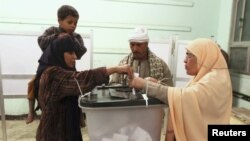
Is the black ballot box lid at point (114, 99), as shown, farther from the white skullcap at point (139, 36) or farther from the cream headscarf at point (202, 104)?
the white skullcap at point (139, 36)

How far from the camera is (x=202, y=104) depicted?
1.08m

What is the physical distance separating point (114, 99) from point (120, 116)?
7 cm

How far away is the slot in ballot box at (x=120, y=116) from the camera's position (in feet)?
2.96

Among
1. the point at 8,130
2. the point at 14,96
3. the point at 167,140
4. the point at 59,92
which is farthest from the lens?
the point at 8,130

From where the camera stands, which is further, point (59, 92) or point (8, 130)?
point (8, 130)

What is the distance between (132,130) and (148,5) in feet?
8.64

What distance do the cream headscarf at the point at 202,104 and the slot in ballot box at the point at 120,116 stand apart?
13 cm

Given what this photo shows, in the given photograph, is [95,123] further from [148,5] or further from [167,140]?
[148,5]

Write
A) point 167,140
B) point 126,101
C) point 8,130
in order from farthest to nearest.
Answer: point 8,130 < point 167,140 < point 126,101

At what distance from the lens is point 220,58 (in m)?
1.22

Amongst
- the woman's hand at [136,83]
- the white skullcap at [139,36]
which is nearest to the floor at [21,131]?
the white skullcap at [139,36]

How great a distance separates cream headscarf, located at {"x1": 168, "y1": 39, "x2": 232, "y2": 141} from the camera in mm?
1067

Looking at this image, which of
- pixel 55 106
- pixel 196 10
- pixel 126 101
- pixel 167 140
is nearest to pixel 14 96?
pixel 55 106

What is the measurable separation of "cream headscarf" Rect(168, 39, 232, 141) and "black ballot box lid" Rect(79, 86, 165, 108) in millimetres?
124
